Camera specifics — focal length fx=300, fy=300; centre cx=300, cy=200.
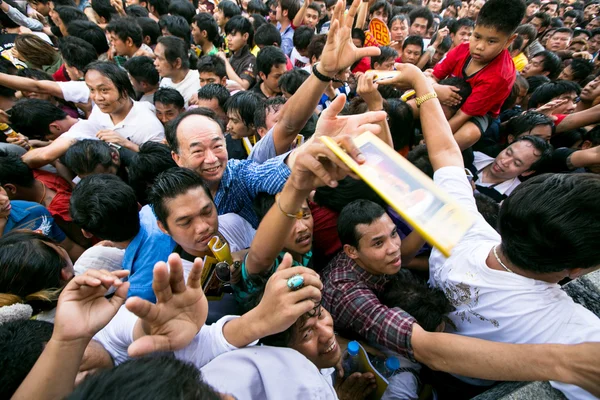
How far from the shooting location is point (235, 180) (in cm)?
243

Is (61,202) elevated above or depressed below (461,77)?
below

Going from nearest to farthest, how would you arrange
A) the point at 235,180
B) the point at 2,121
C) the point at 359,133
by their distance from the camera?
the point at 359,133
the point at 235,180
the point at 2,121

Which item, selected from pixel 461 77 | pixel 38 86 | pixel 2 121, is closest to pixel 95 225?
pixel 2 121

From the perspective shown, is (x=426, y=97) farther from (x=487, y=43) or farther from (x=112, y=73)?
(x=112, y=73)

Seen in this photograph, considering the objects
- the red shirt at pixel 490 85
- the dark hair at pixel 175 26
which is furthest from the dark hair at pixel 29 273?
the dark hair at pixel 175 26

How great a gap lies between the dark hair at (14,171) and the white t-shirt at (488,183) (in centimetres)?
446

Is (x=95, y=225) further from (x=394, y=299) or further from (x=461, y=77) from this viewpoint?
(x=461, y=77)

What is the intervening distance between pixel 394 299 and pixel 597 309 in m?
0.99

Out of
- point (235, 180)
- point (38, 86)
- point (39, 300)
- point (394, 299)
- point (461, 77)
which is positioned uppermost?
point (461, 77)

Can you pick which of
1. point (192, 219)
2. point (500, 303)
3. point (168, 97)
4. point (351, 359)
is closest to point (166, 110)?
point (168, 97)

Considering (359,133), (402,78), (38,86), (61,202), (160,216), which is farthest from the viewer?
(38,86)

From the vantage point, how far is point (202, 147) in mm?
2242

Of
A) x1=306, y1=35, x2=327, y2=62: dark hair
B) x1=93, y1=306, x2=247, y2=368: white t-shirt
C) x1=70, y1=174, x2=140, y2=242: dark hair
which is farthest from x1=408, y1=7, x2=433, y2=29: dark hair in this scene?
x1=93, y1=306, x2=247, y2=368: white t-shirt

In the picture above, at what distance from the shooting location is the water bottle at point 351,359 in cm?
168
